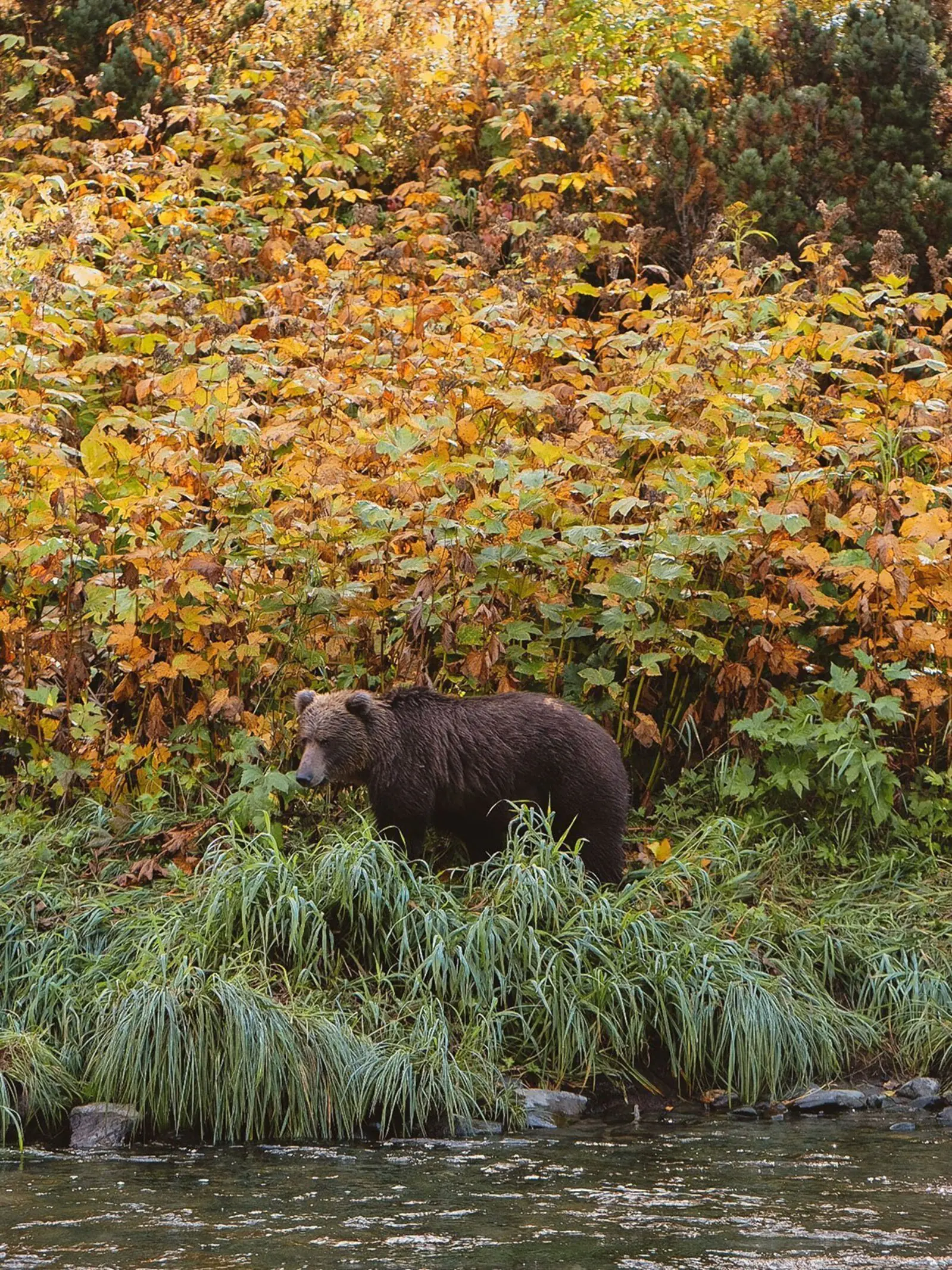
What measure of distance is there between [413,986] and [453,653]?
2191 mm

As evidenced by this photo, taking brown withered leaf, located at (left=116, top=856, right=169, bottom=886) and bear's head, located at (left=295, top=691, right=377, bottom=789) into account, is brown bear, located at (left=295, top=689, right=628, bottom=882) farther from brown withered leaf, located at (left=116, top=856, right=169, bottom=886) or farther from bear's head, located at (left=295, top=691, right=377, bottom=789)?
brown withered leaf, located at (left=116, top=856, right=169, bottom=886)

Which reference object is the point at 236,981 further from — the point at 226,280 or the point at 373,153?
the point at 373,153

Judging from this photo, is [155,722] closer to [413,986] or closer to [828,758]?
[413,986]

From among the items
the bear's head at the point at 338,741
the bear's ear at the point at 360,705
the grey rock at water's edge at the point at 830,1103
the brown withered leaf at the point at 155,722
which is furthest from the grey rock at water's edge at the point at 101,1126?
the grey rock at water's edge at the point at 830,1103

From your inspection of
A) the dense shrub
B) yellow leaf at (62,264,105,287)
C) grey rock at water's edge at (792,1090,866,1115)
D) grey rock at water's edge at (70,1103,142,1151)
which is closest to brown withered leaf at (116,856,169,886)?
grey rock at water's edge at (70,1103,142,1151)

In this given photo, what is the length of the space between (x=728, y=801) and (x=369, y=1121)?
2913 mm

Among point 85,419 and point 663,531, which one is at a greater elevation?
point 85,419

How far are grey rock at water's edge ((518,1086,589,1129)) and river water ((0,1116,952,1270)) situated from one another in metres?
0.10

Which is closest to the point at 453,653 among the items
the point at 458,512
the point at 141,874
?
the point at 458,512

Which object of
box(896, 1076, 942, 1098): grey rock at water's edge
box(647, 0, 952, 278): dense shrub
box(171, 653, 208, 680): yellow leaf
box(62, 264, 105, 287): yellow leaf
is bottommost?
box(896, 1076, 942, 1098): grey rock at water's edge

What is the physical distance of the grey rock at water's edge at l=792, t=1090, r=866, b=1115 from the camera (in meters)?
6.75

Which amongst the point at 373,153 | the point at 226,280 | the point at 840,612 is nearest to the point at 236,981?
the point at 840,612

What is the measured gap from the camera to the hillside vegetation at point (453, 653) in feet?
22.3

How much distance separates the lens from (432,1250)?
16.4ft
